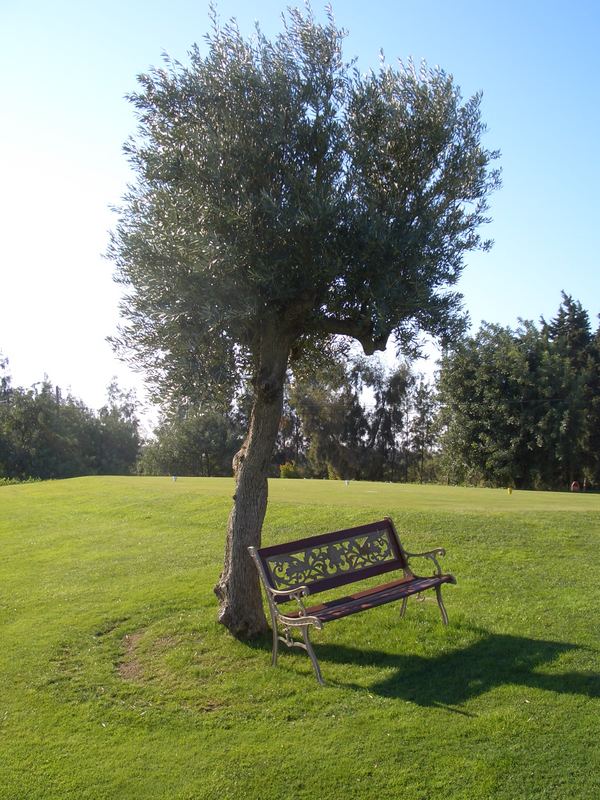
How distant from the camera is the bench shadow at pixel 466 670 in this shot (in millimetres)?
6781

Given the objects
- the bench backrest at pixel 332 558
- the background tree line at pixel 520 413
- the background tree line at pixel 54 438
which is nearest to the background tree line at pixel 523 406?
the background tree line at pixel 520 413

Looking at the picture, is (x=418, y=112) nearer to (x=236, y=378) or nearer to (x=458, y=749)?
(x=236, y=378)

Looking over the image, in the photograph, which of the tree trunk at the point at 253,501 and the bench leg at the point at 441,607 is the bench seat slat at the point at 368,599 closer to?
the bench leg at the point at 441,607

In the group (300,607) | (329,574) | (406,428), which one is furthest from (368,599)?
(406,428)

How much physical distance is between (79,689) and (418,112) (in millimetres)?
7721

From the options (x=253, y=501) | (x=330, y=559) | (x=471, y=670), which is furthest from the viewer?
(x=253, y=501)

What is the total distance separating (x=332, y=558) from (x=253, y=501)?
3.94 ft

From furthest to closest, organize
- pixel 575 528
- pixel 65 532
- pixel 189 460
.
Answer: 1. pixel 189 460
2. pixel 65 532
3. pixel 575 528

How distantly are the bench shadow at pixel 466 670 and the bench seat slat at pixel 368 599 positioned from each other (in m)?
0.62

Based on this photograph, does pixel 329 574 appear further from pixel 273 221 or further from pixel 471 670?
pixel 273 221

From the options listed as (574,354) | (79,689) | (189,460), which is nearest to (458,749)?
(79,689)

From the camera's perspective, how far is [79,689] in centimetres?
732

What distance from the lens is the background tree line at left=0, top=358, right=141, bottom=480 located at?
→ 59406 millimetres

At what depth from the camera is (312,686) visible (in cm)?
718
